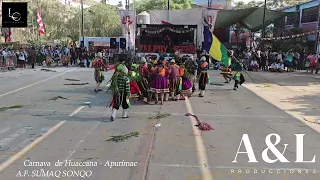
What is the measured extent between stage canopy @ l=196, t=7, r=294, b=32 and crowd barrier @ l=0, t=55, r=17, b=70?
16.7m

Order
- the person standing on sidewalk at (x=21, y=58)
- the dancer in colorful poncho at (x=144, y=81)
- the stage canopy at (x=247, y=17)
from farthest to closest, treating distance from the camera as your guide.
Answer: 1. the stage canopy at (x=247, y=17)
2. the person standing on sidewalk at (x=21, y=58)
3. the dancer in colorful poncho at (x=144, y=81)

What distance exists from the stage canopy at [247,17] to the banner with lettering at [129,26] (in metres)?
7.90

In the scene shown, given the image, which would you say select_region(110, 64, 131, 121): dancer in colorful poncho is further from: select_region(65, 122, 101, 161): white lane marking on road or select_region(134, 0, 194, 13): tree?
select_region(134, 0, 194, 13): tree

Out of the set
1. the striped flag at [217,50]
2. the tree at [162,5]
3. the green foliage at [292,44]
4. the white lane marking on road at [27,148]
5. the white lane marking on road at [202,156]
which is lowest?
the white lane marking on road at [202,156]

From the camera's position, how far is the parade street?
20.7 ft

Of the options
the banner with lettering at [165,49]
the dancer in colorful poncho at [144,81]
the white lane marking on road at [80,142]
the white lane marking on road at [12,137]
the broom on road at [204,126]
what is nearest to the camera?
the white lane marking on road at [80,142]

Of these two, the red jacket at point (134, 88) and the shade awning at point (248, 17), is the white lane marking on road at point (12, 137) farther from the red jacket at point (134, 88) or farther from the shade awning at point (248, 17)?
the shade awning at point (248, 17)

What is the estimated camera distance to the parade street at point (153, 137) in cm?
630

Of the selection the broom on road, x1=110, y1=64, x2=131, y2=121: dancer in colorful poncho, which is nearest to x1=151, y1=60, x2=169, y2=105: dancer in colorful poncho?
x1=110, y1=64, x2=131, y2=121: dancer in colorful poncho

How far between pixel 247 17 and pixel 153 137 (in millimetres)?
26552

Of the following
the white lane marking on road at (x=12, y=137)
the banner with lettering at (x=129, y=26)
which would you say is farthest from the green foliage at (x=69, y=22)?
the white lane marking on road at (x=12, y=137)

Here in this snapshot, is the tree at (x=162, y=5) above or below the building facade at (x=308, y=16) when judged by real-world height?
above

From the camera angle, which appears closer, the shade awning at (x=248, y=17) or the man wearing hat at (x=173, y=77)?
the man wearing hat at (x=173, y=77)

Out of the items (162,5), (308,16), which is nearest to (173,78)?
(308,16)
